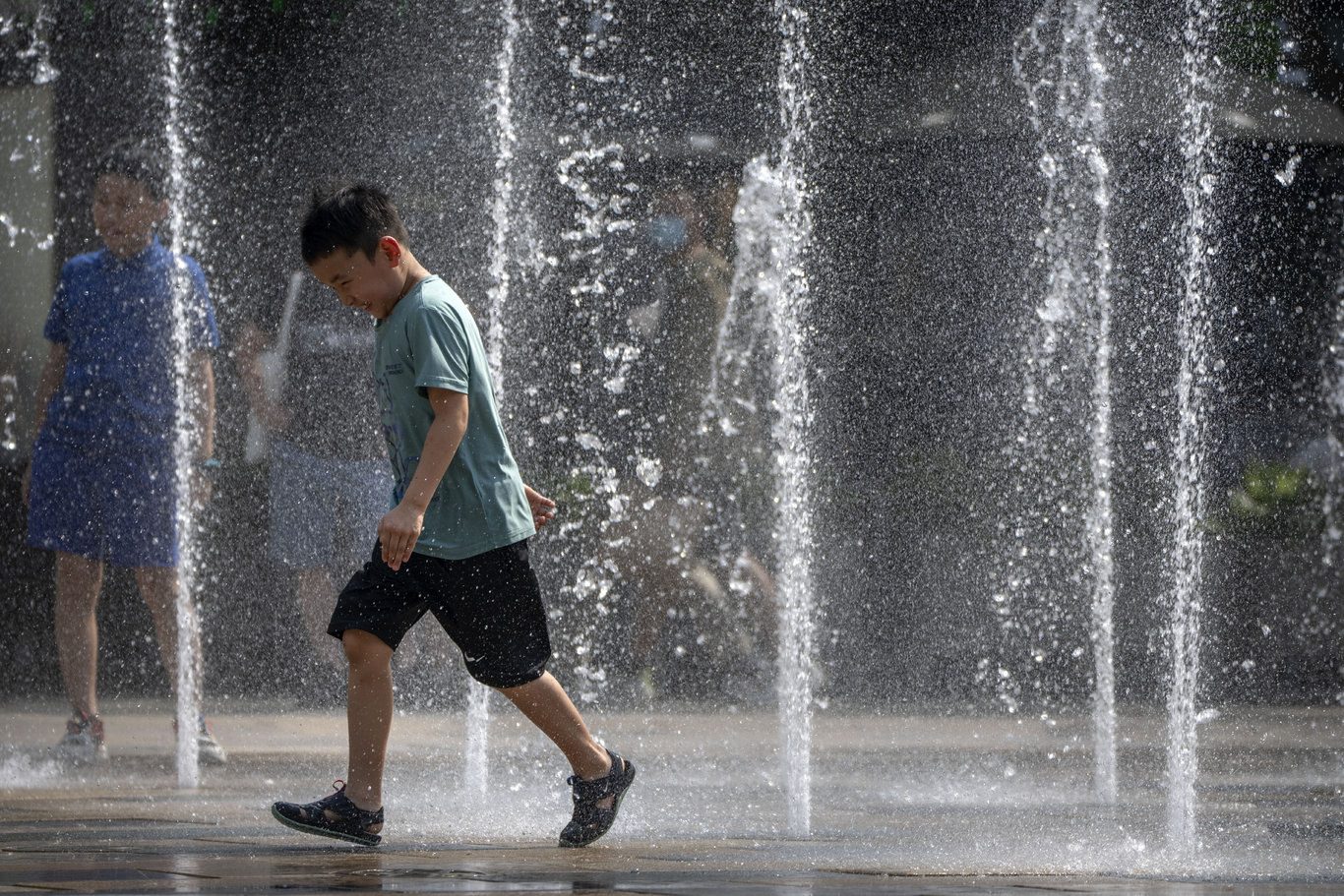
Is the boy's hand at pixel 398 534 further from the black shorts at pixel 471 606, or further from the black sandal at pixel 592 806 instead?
the black sandal at pixel 592 806

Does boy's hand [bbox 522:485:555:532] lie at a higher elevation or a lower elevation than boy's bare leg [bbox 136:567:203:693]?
higher

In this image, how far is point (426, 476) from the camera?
280cm

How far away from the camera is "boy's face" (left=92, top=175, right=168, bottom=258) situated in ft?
14.4

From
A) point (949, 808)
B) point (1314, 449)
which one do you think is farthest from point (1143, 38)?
point (949, 808)

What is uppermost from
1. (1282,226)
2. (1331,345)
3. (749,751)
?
(1282,226)

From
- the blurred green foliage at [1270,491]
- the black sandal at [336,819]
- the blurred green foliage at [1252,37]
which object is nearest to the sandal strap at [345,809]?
the black sandal at [336,819]

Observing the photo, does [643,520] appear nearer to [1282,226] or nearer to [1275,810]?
[1275,810]

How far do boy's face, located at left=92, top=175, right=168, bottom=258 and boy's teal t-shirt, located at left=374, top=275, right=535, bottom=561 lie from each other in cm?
170

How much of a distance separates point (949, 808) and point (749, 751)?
3.55 ft

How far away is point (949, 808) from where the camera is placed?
3801mm

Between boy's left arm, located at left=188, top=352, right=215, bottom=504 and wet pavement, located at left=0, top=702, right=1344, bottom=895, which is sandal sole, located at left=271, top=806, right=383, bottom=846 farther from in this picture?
boy's left arm, located at left=188, top=352, right=215, bottom=504

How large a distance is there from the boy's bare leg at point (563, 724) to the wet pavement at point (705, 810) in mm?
148

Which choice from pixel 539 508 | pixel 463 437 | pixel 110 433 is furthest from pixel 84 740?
pixel 463 437

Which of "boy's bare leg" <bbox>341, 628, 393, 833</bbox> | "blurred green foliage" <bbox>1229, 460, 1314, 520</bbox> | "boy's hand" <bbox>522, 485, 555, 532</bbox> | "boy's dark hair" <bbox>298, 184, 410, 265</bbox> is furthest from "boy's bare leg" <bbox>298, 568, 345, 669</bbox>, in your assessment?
"blurred green foliage" <bbox>1229, 460, 1314, 520</bbox>
